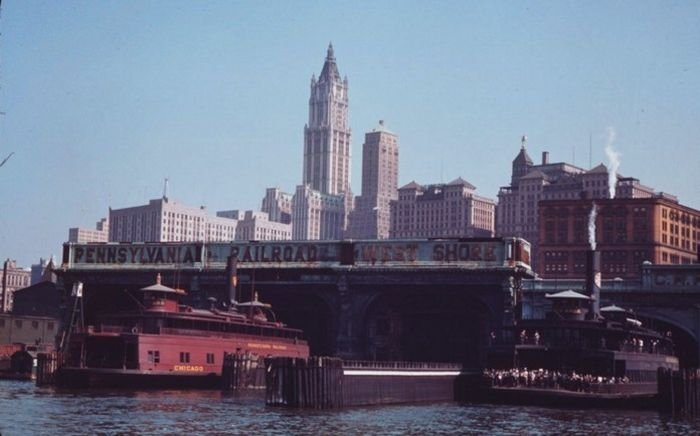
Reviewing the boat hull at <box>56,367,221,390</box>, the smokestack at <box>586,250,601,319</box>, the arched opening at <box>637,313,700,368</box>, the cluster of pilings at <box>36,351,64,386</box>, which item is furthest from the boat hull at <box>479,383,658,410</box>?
the cluster of pilings at <box>36,351,64,386</box>

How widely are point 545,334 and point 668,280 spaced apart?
28780 mm

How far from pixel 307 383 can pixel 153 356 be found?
22.5m

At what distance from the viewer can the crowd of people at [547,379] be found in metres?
74.9

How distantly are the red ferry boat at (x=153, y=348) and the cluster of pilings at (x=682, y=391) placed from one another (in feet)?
118

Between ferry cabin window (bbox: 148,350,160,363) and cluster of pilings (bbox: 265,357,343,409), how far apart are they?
19.7 metres

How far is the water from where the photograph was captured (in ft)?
178

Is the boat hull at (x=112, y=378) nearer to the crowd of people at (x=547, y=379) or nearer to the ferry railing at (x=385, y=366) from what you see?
the ferry railing at (x=385, y=366)

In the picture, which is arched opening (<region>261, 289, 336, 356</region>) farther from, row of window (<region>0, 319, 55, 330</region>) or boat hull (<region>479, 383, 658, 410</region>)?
boat hull (<region>479, 383, 658, 410</region>)

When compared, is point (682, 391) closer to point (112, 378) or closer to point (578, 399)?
point (578, 399)

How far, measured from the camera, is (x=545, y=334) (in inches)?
3219

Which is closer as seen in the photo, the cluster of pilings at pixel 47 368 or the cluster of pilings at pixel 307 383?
the cluster of pilings at pixel 307 383

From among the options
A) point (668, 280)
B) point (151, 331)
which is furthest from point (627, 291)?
point (151, 331)

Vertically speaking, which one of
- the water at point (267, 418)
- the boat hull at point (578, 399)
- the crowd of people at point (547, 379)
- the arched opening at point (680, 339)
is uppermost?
the arched opening at point (680, 339)

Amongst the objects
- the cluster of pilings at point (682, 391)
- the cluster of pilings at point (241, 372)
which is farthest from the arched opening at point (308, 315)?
the cluster of pilings at point (682, 391)
